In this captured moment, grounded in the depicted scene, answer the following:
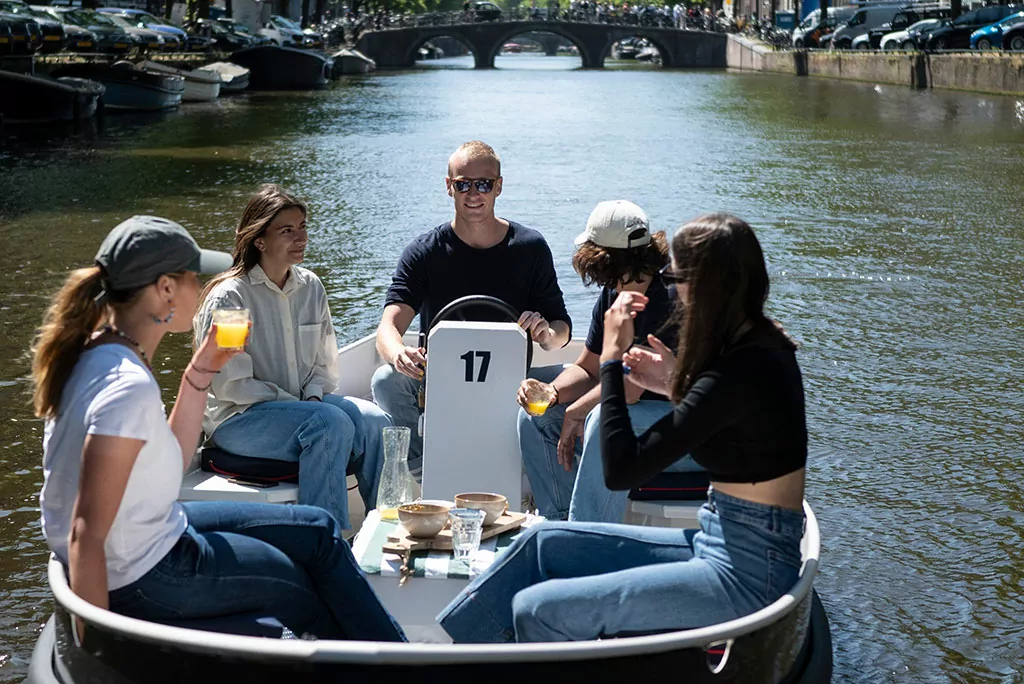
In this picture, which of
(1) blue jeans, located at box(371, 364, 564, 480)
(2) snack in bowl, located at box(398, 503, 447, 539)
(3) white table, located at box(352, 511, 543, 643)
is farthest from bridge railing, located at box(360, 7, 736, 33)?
(3) white table, located at box(352, 511, 543, 643)

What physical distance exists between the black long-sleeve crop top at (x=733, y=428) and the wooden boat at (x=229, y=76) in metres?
35.1

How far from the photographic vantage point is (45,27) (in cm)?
3119

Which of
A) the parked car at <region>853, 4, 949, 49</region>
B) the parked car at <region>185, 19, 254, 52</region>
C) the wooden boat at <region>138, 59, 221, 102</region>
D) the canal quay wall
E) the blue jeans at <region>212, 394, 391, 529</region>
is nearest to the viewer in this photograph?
the blue jeans at <region>212, 394, 391, 529</region>

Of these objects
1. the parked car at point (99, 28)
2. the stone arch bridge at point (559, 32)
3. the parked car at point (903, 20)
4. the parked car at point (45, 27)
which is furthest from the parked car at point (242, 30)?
the parked car at point (903, 20)

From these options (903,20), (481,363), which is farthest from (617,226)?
(903,20)

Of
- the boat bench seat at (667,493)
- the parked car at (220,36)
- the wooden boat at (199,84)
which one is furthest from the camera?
the parked car at (220,36)

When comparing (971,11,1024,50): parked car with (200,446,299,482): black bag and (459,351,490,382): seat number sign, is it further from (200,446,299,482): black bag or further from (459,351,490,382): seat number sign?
(200,446,299,482): black bag

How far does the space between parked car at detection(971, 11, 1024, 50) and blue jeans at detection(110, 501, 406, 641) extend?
36.7 metres

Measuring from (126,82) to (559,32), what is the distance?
51431 millimetres

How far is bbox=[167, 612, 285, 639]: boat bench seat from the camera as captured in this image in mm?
3100

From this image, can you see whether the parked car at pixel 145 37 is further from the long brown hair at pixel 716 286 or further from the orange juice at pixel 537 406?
the long brown hair at pixel 716 286

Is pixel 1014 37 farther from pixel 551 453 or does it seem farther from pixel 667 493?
pixel 667 493

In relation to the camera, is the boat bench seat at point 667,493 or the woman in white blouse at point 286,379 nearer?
the boat bench seat at point 667,493

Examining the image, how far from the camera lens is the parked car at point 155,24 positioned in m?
39.5
